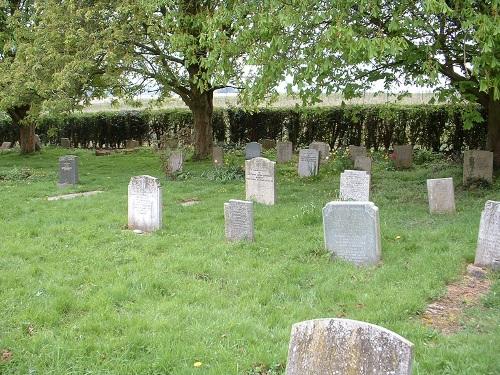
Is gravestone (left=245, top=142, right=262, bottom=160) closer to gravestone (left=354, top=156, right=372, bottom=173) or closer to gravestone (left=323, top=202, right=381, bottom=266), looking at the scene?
gravestone (left=354, top=156, right=372, bottom=173)

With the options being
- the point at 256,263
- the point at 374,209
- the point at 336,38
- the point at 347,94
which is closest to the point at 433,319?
the point at 374,209

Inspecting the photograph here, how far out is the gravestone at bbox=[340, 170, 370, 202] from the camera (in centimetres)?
1012

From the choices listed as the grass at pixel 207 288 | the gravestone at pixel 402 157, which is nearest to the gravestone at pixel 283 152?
the gravestone at pixel 402 157

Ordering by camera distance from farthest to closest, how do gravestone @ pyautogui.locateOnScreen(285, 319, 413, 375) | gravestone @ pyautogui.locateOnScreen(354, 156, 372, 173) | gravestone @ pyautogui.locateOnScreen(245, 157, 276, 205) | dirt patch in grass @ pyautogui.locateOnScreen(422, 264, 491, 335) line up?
gravestone @ pyautogui.locateOnScreen(354, 156, 372, 173) < gravestone @ pyautogui.locateOnScreen(245, 157, 276, 205) < dirt patch in grass @ pyautogui.locateOnScreen(422, 264, 491, 335) < gravestone @ pyautogui.locateOnScreen(285, 319, 413, 375)

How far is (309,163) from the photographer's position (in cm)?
1536

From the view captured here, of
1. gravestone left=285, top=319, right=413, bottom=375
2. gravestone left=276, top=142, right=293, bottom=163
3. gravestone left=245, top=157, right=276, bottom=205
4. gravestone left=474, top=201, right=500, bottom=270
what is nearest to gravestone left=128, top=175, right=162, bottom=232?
gravestone left=245, top=157, right=276, bottom=205

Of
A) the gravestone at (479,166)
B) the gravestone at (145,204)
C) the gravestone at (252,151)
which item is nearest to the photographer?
the gravestone at (145,204)

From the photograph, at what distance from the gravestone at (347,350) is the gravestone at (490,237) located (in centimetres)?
451

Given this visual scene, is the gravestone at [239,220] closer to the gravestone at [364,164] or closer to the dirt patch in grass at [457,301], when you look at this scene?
the dirt patch in grass at [457,301]

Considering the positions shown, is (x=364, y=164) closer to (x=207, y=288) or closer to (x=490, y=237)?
(x=490, y=237)

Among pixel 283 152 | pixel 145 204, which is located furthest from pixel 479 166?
pixel 283 152

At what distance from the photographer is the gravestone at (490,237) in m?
6.70

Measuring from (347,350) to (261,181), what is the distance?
845cm

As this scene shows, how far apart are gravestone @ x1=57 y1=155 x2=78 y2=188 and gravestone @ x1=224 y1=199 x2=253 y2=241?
7.58 meters
